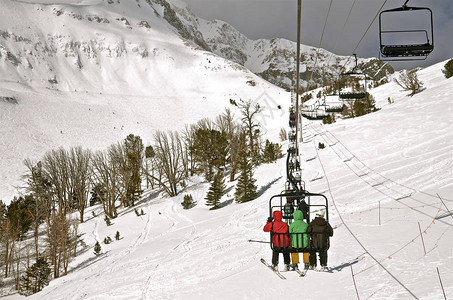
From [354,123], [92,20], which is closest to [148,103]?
[354,123]

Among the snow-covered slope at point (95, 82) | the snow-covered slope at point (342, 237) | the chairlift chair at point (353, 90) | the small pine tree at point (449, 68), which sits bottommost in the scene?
the snow-covered slope at point (342, 237)

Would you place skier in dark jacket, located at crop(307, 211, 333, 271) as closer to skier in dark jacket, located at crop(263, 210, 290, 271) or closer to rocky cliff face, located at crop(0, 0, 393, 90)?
skier in dark jacket, located at crop(263, 210, 290, 271)

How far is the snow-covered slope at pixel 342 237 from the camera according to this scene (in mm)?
9078

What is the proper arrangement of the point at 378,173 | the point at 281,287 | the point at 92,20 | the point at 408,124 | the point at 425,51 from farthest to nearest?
the point at 92,20 < the point at 408,124 < the point at 378,173 < the point at 281,287 < the point at 425,51

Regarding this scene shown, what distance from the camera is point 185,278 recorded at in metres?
11.9

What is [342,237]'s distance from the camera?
13688mm

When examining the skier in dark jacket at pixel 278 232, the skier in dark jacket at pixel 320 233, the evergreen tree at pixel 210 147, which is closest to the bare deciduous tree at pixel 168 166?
the evergreen tree at pixel 210 147

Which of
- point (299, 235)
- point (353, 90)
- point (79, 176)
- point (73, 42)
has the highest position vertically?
point (73, 42)

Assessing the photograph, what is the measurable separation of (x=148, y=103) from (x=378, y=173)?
76017 millimetres

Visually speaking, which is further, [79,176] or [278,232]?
[79,176]

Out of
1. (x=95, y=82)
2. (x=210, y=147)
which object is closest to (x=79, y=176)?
(x=210, y=147)

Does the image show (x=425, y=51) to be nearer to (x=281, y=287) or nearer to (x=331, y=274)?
(x=331, y=274)

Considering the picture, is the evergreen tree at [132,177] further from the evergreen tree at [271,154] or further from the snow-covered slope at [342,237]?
the evergreen tree at [271,154]

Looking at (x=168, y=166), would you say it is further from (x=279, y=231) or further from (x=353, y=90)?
(x=279, y=231)
